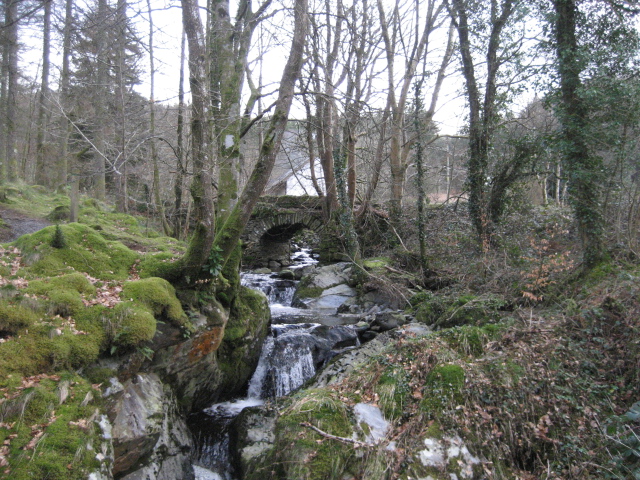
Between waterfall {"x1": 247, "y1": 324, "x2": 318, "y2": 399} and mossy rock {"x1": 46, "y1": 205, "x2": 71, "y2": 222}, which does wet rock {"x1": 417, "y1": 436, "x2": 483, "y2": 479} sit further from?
mossy rock {"x1": 46, "y1": 205, "x2": 71, "y2": 222}

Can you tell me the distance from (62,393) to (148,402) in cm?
105

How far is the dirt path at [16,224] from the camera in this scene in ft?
27.2

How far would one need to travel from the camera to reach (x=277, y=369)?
6789 millimetres

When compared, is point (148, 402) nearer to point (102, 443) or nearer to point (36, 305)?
point (102, 443)

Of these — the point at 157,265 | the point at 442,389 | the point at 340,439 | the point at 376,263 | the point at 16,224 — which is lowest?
the point at 340,439

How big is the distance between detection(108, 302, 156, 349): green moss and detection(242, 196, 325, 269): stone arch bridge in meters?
10.3

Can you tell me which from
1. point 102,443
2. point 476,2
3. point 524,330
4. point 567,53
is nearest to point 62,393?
point 102,443

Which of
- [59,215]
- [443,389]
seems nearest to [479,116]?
[443,389]

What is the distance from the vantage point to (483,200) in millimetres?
9125

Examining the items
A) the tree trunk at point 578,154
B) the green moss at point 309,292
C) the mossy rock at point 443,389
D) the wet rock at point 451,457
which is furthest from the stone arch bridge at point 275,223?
the wet rock at point 451,457

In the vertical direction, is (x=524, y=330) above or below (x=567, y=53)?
below

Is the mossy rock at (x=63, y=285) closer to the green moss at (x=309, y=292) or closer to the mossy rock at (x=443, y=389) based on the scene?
the mossy rock at (x=443, y=389)

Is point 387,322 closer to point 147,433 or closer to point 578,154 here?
point 578,154

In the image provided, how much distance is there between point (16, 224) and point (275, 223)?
27.7ft
